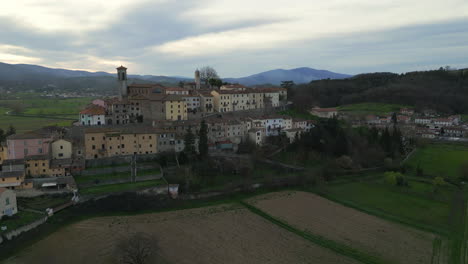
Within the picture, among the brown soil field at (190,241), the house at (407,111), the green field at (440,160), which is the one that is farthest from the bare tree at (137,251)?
the house at (407,111)

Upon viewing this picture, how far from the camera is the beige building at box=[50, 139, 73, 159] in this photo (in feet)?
109

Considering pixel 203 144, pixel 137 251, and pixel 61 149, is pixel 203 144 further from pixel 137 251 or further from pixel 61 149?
pixel 137 251

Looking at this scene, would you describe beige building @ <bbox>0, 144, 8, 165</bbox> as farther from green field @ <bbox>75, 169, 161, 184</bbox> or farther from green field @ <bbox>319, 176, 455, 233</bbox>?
green field @ <bbox>319, 176, 455, 233</bbox>

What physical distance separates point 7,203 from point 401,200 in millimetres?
33798

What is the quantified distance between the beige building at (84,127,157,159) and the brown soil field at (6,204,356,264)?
37.5 feet

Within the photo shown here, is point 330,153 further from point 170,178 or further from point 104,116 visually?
point 104,116

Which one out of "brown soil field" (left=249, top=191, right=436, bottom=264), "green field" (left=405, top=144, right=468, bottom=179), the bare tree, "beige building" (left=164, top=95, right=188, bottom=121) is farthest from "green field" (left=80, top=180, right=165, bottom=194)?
"green field" (left=405, top=144, right=468, bottom=179)

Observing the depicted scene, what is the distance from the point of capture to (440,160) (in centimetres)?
4303

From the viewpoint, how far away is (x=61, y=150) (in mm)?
33469

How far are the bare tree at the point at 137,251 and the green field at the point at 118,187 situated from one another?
9.20 meters

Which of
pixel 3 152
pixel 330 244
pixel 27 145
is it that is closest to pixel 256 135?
pixel 330 244

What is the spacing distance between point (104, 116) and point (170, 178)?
15.1 metres

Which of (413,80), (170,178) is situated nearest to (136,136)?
(170,178)

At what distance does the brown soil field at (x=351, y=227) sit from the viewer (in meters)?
21.1
